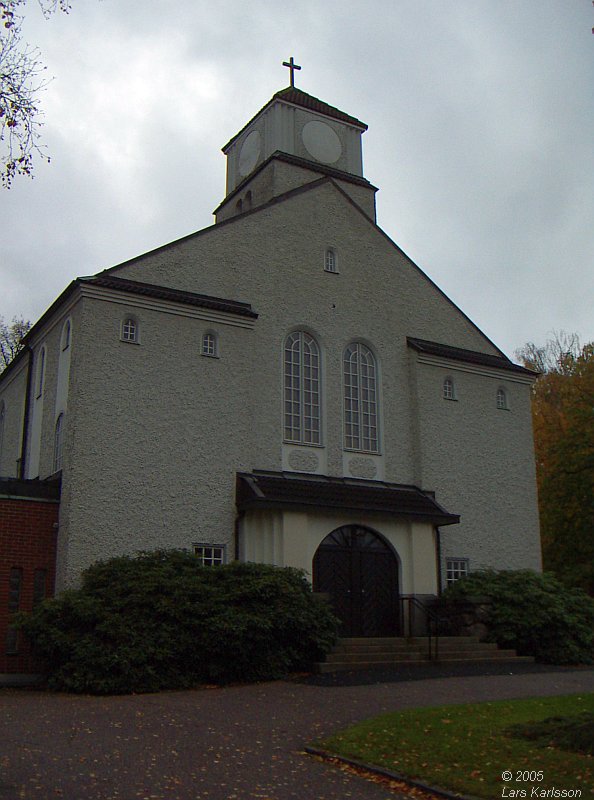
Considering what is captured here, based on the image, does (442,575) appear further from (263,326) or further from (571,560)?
(571,560)

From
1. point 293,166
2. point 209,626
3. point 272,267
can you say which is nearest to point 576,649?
point 209,626

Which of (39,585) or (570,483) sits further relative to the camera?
(570,483)

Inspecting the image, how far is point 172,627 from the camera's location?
14766mm

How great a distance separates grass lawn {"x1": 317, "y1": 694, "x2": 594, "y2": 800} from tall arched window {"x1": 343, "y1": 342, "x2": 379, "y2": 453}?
33.9 feet

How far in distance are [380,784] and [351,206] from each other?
57.0 feet

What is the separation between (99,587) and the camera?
15.5 m

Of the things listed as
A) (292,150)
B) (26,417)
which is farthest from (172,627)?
(292,150)

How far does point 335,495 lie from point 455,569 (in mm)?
4430

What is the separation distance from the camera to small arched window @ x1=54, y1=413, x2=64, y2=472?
18391 millimetres

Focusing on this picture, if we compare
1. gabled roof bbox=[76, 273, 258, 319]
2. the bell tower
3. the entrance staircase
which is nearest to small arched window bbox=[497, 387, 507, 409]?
the bell tower

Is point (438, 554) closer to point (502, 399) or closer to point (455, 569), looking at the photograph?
point (455, 569)

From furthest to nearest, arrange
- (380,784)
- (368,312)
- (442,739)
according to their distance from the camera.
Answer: (368,312), (442,739), (380,784)

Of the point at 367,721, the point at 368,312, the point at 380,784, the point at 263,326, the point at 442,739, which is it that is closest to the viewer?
the point at 380,784

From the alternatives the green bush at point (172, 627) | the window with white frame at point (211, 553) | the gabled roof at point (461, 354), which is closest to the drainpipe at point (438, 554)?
the gabled roof at point (461, 354)
